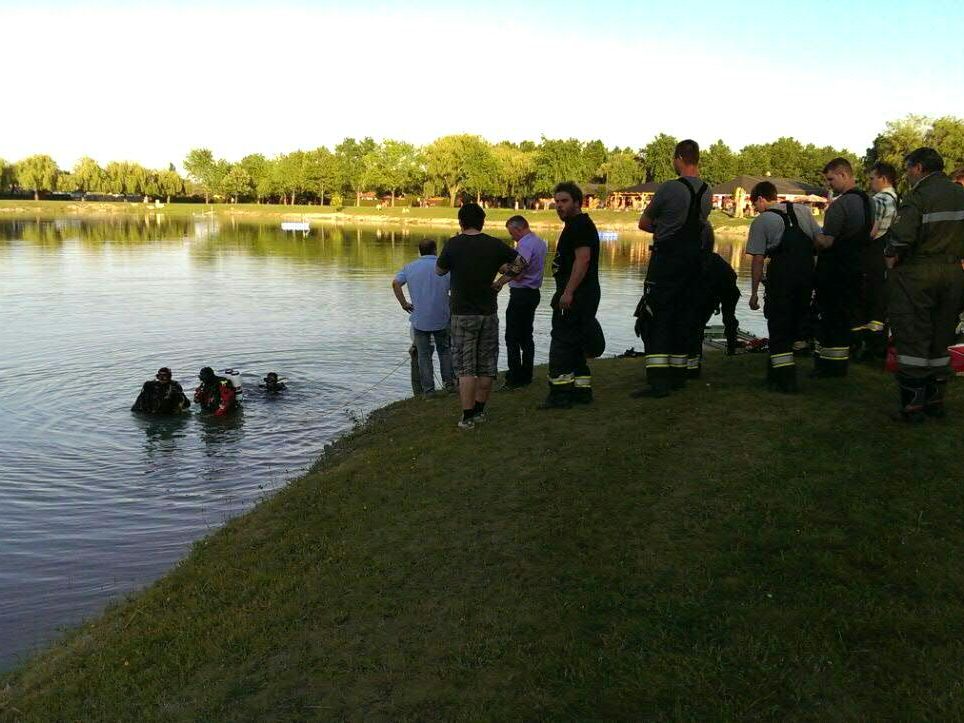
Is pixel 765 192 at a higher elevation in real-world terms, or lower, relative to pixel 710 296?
higher

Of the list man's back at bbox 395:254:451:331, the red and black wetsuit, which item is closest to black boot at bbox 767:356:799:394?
man's back at bbox 395:254:451:331

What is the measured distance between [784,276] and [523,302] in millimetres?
3310

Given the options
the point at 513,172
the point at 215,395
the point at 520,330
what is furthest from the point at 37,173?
the point at 520,330

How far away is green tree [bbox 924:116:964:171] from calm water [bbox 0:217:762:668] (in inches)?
2448

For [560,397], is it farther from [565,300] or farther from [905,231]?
[905,231]

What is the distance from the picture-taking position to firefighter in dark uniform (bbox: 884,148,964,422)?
6.98 metres

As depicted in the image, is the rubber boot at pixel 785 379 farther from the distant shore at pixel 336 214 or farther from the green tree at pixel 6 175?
the green tree at pixel 6 175

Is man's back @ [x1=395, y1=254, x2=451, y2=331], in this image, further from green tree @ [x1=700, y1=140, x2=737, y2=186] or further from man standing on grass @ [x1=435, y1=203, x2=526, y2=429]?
green tree @ [x1=700, y1=140, x2=737, y2=186]

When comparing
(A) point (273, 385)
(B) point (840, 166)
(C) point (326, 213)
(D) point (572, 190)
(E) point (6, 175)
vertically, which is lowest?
(A) point (273, 385)

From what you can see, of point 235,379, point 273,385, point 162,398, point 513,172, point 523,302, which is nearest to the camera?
point 523,302

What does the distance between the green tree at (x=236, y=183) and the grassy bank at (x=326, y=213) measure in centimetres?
1125

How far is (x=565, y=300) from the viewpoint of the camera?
8.48 m

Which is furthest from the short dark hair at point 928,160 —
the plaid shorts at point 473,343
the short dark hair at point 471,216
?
the plaid shorts at point 473,343

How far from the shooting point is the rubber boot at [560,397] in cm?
900
